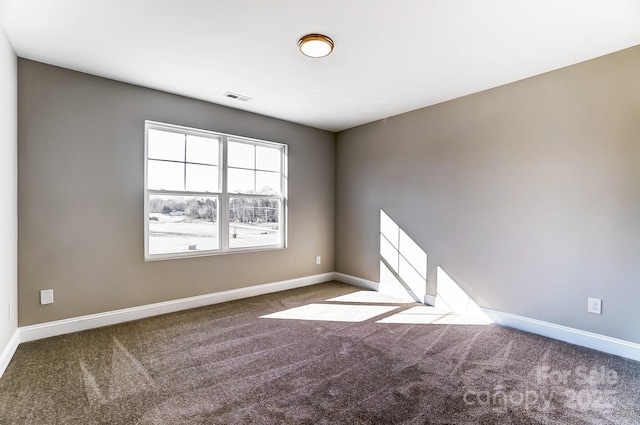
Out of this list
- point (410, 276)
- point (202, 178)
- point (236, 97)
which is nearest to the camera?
point (236, 97)

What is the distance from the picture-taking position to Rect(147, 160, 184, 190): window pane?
3508 mm

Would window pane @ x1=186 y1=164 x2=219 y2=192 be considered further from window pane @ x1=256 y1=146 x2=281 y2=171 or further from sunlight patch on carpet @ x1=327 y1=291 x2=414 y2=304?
sunlight patch on carpet @ x1=327 y1=291 x2=414 y2=304

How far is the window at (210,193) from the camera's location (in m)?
3.56

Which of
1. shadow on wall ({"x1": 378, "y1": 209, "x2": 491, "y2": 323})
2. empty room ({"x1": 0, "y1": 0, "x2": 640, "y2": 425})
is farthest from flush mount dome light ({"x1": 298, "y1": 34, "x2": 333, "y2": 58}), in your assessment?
shadow on wall ({"x1": 378, "y1": 209, "x2": 491, "y2": 323})

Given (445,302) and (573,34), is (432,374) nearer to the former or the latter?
(445,302)

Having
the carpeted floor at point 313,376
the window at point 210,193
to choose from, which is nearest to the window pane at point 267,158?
the window at point 210,193

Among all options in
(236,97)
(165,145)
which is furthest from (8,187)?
(236,97)

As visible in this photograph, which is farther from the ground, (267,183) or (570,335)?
(267,183)

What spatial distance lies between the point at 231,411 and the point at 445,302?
284 centimetres

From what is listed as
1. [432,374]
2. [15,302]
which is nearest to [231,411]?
[432,374]

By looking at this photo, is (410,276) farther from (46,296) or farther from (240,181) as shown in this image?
(46,296)

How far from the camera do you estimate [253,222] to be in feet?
14.5

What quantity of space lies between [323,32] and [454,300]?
3205mm

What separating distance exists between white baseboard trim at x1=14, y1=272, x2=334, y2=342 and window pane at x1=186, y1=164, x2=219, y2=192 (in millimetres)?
1352
